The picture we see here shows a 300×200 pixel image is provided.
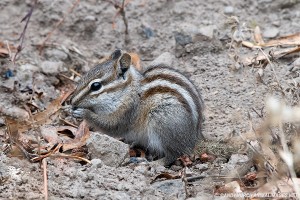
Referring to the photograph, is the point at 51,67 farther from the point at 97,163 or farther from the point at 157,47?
the point at 97,163

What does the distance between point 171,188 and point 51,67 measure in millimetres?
2688

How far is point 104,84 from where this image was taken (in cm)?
583

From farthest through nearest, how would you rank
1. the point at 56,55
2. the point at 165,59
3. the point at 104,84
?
the point at 56,55 → the point at 165,59 → the point at 104,84

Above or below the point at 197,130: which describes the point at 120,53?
above

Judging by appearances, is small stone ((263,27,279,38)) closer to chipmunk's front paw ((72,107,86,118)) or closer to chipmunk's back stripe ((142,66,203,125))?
chipmunk's back stripe ((142,66,203,125))

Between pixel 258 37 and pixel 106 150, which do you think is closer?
pixel 106 150

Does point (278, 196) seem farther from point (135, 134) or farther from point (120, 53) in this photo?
point (120, 53)

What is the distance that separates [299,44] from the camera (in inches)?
→ 270

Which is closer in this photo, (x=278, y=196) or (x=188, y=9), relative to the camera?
(x=278, y=196)

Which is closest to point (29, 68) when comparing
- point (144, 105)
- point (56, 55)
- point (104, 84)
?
point (56, 55)

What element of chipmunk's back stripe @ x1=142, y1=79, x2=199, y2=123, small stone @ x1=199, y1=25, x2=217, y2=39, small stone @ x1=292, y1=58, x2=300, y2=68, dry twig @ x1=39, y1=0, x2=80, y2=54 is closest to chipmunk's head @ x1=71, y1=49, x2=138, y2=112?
chipmunk's back stripe @ x1=142, y1=79, x2=199, y2=123

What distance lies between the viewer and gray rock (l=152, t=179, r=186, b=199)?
15.2 feet

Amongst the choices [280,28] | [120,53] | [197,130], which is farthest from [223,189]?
[280,28]

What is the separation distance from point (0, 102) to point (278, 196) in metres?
3.14
